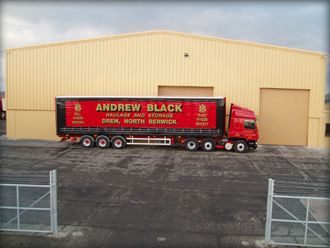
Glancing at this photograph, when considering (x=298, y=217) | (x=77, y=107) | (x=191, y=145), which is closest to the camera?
(x=298, y=217)

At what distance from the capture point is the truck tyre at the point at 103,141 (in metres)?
21.5

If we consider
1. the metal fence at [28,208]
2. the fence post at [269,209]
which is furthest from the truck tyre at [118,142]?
the fence post at [269,209]

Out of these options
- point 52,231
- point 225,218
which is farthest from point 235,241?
point 52,231

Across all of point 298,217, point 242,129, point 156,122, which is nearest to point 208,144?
point 242,129

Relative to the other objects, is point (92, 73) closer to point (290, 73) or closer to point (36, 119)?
point (36, 119)

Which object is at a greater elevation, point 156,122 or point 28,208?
point 156,122

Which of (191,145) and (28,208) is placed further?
(191,145)

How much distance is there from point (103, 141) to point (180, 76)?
819cm

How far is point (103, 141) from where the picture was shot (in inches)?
850

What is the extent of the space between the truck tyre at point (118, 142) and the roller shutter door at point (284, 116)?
1125cm

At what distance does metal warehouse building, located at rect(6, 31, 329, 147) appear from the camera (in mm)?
23922

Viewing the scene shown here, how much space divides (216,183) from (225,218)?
3853mm

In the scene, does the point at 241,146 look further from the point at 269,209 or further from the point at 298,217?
the point at 269,209

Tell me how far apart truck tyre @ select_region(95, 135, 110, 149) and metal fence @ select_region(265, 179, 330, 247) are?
12.3 meters
